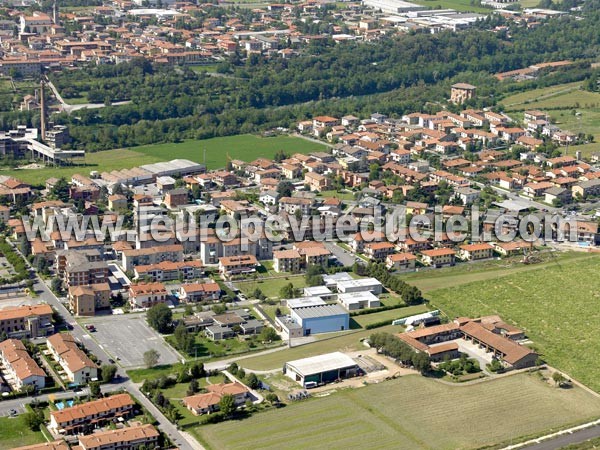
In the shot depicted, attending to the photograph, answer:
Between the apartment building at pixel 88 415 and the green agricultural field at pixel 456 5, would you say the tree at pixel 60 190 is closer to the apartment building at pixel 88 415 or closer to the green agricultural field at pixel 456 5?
the apartment building at pixel 88 415

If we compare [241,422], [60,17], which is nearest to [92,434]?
[241,422]

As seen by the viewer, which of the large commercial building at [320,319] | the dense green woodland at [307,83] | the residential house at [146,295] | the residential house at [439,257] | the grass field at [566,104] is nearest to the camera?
the large commercial building at [320,319]

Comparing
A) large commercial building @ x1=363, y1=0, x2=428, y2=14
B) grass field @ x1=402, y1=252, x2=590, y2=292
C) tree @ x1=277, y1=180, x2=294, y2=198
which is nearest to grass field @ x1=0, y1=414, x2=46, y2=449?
grass field @ x1=402, y1=252, x2=590, y2=292

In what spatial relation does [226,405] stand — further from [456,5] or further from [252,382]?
[456,5]

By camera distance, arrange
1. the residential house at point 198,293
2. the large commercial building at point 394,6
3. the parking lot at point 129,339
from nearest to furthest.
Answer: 1. the parking lot at point 129,339
2. the residential house at point 198,293
3. the large commercial building at point 394,6

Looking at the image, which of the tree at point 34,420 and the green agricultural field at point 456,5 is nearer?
the tree at point 34,420

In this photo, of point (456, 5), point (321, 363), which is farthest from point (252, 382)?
point (456, 5)

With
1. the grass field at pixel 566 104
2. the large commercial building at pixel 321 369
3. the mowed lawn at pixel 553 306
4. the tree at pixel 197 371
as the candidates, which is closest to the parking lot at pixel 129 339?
the tree at pixel 197 371
